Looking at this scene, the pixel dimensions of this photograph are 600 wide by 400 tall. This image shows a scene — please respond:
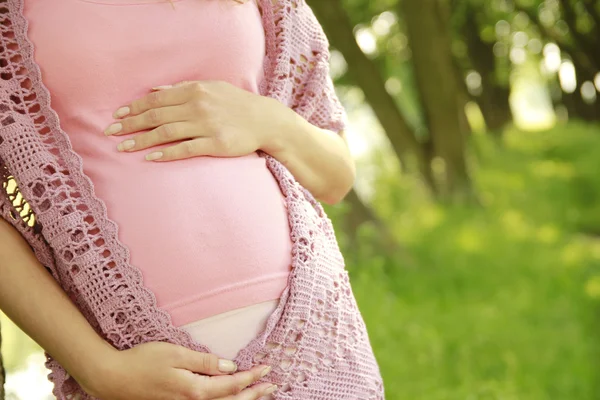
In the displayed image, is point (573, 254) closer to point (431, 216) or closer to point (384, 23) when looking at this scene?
point (431, 216)

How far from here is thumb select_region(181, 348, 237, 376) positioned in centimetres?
146

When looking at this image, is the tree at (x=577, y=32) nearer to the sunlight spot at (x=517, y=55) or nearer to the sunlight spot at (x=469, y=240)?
the sunlight spot at (x=517, y=55)

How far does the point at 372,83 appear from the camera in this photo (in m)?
8.20

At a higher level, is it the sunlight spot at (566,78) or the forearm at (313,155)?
the sunlight spot at (566,78)

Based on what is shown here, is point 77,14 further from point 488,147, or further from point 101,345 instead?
point 488,147

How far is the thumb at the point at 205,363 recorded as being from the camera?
4.79 feet

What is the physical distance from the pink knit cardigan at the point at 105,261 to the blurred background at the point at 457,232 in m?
1.00

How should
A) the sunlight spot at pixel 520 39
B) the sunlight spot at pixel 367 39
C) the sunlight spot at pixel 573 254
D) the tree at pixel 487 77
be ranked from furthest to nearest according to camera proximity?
the sunlight spot at pixel 520 39 → the tree at pixel 487 77 → the sunlight spot at pixel 367 39 → the sunlight spot at pixel 573 254

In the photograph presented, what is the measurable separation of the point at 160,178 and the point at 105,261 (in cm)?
19

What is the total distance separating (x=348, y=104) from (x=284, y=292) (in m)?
15.3

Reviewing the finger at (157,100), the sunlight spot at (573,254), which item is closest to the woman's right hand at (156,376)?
the finger at (157,100)

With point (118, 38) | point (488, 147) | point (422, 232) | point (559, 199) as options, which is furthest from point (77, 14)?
point (488, 147)

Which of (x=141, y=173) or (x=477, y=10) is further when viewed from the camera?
(x=477, y=10)

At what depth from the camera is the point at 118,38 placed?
1.53 metres
